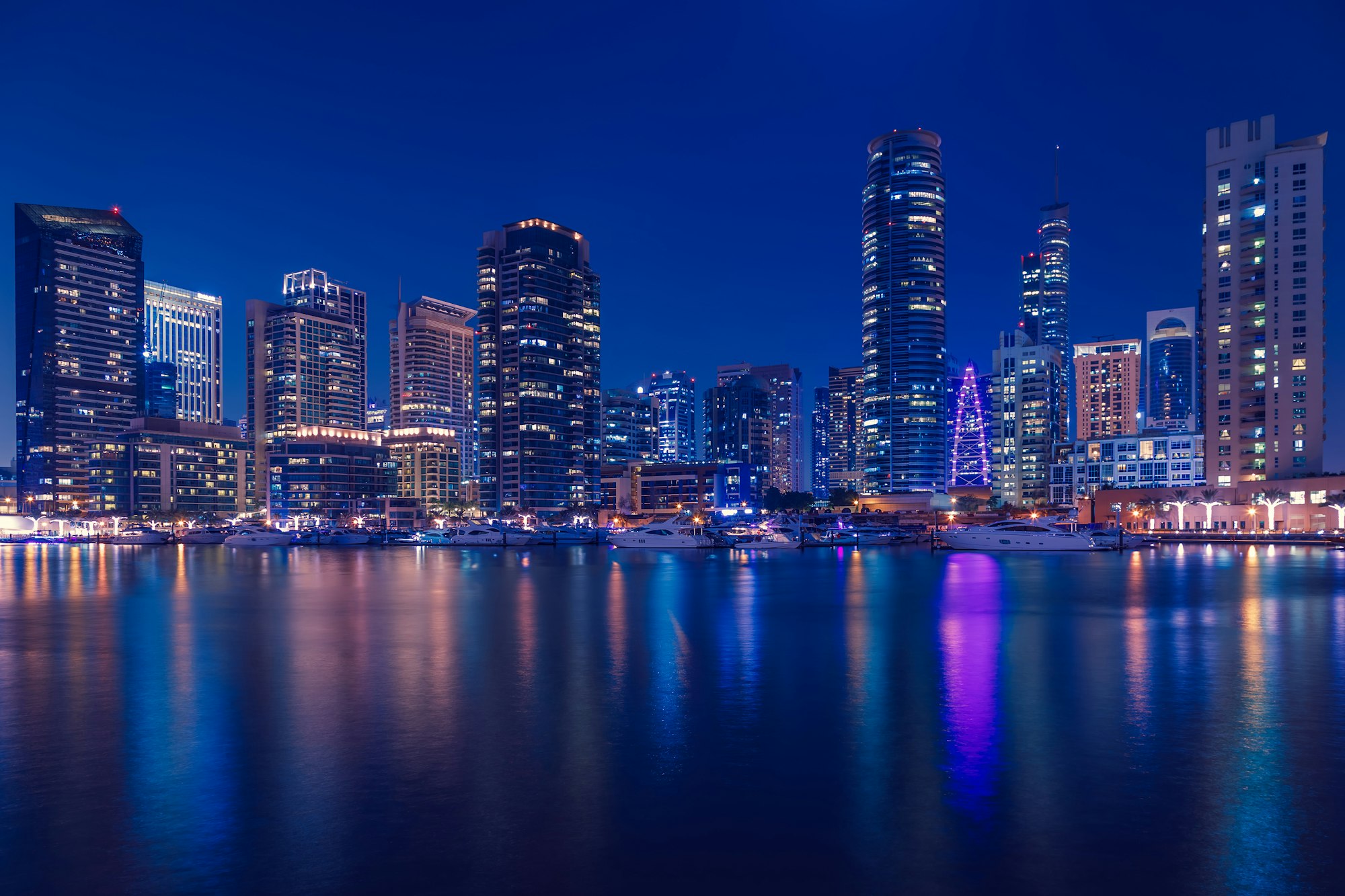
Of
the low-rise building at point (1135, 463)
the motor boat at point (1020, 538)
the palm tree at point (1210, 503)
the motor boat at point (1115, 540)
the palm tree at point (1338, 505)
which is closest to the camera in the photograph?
the motor boat at point (1020, 538)

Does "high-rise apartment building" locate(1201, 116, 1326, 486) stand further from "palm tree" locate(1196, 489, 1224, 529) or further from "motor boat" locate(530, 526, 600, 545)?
"motor boat" locate(530, 526, 600, 545)

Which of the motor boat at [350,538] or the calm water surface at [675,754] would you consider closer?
the calm water surface at [675,754]

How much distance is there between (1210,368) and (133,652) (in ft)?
527

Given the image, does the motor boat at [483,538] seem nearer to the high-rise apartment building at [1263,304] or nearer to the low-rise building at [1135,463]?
the low-rise building at [1135,463]

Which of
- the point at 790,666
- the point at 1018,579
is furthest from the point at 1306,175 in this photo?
the point at 790,666

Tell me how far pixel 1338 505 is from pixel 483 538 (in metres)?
128

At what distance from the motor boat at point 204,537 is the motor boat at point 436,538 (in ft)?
136

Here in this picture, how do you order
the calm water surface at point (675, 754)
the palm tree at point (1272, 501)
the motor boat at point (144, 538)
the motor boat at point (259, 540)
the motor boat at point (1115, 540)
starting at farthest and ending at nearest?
the motor boat at point (144, 538), the motor boat at point (259, 540), the palm tree at point (1272, 501), the motor boat at point (1115, 540), the calm water surface at point (675, 754)

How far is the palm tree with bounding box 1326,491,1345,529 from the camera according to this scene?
119000mm

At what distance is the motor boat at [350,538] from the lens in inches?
6073

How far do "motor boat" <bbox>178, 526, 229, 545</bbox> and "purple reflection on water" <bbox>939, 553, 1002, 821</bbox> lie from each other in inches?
6205

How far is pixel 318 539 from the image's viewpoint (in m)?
156

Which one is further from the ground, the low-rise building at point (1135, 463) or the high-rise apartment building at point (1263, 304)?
the high-rise apartment building at point (1263, 304)

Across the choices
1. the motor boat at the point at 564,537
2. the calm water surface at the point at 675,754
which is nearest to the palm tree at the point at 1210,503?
the motor boat at the point at 564,537
